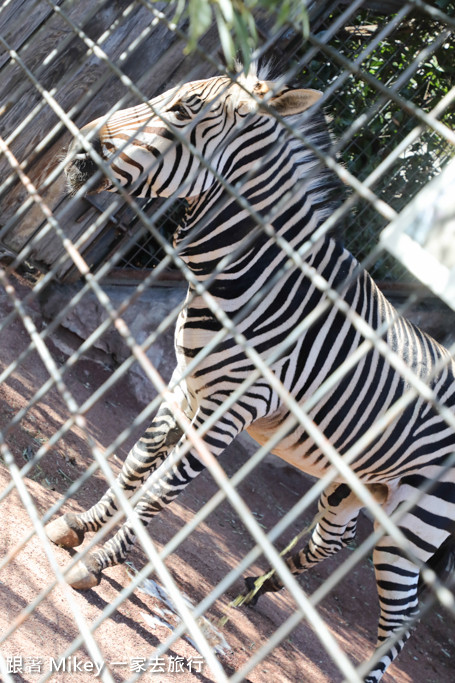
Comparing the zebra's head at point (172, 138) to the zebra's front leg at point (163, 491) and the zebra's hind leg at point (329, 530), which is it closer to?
the zebra's front leg at point (163, 491)

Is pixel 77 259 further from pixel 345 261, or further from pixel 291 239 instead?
pixel 345 261

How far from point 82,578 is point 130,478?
0.64m

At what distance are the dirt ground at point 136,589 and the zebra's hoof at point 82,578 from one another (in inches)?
2.1

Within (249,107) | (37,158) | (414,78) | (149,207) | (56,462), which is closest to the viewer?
(249,107)

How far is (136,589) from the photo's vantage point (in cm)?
335

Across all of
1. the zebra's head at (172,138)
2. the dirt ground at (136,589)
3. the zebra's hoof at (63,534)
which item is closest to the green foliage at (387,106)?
the dirt ground at (136,589)

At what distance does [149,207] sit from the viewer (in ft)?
18.1

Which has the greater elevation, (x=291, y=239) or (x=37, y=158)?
(x=291, y=239)

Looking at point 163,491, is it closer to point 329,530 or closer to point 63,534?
point 63,534

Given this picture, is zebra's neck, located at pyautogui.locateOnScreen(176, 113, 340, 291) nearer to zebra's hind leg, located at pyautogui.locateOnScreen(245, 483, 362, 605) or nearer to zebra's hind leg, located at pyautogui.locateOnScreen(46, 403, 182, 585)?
zebra's hind leg, located at pyautogui.locateOnScreen(46, 403, 182, 585)

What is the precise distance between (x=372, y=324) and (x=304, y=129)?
107 centimetres

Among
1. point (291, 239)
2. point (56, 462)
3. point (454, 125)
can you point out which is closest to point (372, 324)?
point (291, 239)

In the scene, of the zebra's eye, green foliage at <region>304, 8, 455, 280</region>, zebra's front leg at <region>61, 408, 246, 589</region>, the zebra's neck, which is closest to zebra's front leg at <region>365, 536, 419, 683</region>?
zebra's front leg at <region>61, 408, 246, 589</region>

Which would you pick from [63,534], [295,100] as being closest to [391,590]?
[63,534]
